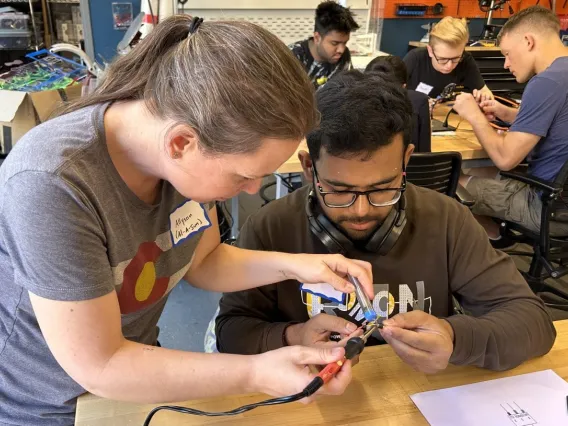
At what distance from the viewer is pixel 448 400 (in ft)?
3.07

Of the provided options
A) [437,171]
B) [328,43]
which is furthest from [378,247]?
[328,43]

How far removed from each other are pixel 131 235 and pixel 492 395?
0.74 m

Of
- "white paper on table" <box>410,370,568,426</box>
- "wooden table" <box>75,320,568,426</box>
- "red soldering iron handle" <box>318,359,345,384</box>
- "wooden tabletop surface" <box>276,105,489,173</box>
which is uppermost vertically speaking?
"red soldering iron handle" <box>318,359,345,384</box>

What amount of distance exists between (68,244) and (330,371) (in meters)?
0.42

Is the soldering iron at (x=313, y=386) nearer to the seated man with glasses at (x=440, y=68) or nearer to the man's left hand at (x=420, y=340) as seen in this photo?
the man's left hand at (x=420, y=340)

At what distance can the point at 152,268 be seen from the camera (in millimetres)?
907

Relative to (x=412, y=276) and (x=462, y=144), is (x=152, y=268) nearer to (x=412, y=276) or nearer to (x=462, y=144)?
(x=412, y=276)

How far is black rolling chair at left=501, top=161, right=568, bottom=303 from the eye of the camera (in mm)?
2137

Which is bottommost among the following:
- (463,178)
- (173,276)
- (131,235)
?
(463,178)

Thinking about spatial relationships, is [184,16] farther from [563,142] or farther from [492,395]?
[563,142]

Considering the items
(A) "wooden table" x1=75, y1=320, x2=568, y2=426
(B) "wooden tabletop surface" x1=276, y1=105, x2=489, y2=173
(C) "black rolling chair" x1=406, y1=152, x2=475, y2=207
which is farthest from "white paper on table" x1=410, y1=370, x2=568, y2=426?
(B) "wooden tabletop surface" x1=276, y1=105, x2=489, y2=173

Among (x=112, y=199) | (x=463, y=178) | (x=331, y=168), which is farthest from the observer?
(x=463, y=178)

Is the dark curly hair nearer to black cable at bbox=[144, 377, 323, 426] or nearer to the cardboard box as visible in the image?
black cable at bbox=[144, 377, 323, 426]

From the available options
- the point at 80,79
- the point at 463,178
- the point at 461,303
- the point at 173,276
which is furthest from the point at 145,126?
the point at 463,178
